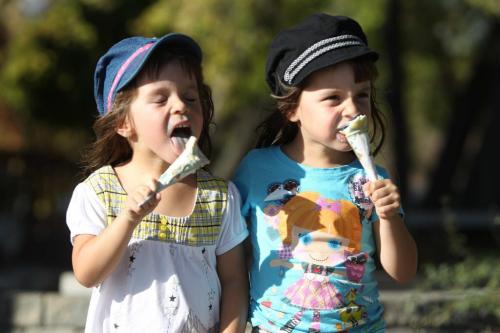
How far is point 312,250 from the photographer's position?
270cm

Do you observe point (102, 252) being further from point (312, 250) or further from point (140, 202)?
point (312, 250)

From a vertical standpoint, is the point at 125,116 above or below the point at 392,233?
above

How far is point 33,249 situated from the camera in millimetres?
12977

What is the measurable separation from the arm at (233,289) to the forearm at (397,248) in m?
0.44

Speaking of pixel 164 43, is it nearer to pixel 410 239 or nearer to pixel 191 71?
pixel 191 71

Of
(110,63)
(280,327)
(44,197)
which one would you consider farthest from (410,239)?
(44,197)

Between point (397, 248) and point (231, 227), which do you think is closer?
point (397, 248)

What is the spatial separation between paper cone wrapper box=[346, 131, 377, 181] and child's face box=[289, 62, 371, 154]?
0.09 meters

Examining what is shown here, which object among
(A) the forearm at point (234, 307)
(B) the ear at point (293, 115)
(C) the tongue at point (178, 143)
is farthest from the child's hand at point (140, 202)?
(B) the ear at point (293, 115)

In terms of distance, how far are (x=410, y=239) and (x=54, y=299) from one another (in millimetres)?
2624

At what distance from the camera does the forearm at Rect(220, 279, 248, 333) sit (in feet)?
8.73

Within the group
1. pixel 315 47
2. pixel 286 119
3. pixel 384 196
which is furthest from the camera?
pixel 286 119

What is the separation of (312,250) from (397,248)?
263mm

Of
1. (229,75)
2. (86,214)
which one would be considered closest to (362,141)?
(86,214)
